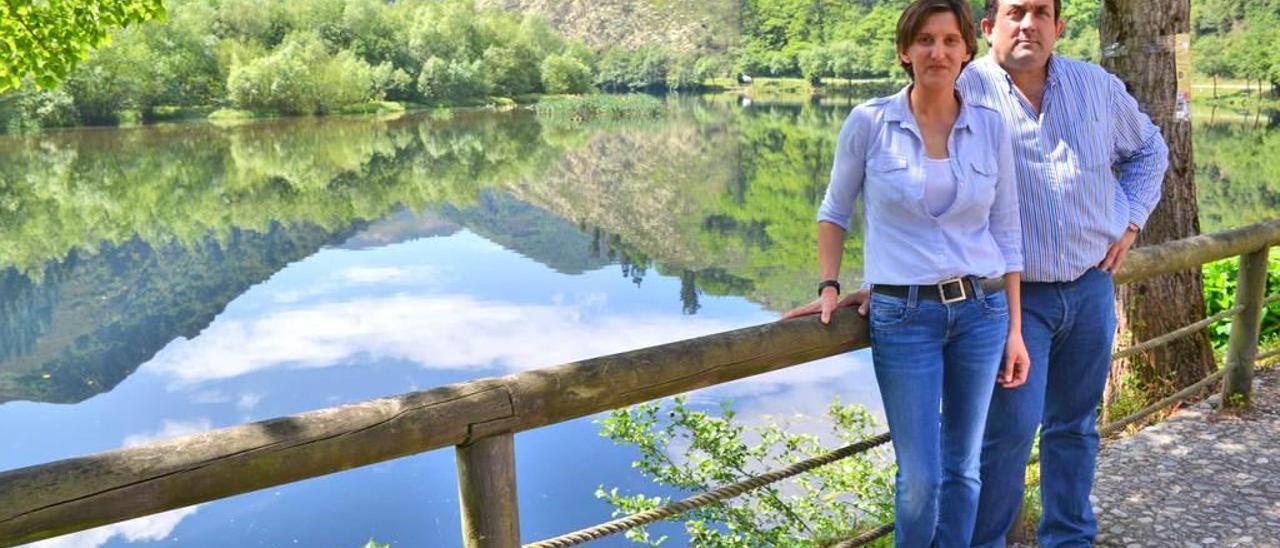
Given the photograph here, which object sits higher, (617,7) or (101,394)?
(617,7)

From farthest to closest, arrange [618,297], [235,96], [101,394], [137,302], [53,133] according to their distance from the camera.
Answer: [235,96] < [53,133] < [137,302] < [618,297] < [101,394]

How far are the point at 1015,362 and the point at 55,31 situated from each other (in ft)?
23.8

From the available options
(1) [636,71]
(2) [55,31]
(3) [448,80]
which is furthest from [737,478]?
(1) [636,71]

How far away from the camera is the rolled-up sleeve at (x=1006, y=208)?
2.25 metres

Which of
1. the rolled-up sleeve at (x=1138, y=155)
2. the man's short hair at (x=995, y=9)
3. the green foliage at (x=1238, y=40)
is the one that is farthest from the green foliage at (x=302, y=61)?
the rolled-up sleeve at (x=1138, y=155)

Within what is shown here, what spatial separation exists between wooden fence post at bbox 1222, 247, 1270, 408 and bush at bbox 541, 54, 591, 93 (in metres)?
96.3

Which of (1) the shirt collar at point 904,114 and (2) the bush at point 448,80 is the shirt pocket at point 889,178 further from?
(2) the bush at point 448,80

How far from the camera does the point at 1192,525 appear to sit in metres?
3.46

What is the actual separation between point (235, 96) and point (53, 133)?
45.4ft

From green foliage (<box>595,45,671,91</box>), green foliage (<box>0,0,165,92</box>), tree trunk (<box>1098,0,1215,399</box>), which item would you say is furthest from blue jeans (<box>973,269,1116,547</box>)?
green foliage (<box>595,45,671,91</box>)

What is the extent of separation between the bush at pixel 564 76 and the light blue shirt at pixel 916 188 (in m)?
98.2

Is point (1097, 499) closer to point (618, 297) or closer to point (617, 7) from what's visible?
point (618, 297)

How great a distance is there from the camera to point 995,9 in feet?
8.90

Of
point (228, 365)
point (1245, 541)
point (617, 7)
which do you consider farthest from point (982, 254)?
point (617, 7)
